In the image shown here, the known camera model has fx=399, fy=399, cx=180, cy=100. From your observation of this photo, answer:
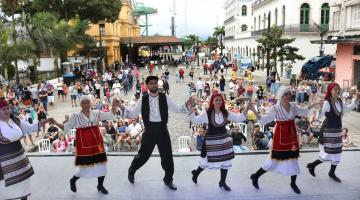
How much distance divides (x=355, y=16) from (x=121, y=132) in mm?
18283

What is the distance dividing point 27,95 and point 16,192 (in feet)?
49.6

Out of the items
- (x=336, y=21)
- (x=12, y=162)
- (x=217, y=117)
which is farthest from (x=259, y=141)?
(x=336, y=21)

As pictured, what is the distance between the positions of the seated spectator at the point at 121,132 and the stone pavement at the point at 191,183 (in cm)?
391

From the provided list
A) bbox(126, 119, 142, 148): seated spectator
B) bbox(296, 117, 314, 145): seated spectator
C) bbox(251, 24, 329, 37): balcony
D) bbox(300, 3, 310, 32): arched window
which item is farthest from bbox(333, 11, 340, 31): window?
bbox(126, 119, 142, 148): seated spectator

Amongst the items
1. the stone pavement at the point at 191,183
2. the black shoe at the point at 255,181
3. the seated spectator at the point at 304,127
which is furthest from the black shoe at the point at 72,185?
the seated spectator at the point at 304,127

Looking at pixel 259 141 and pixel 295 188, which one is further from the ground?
pixel 295 188

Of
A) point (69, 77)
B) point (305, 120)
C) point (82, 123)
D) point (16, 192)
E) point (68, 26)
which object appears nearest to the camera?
point (16, 192)

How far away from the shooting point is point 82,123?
5695 mm

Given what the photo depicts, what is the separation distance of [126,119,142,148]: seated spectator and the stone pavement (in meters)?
3.90

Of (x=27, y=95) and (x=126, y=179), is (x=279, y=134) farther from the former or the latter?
(x=27, y=95)

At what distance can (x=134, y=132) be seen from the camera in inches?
461

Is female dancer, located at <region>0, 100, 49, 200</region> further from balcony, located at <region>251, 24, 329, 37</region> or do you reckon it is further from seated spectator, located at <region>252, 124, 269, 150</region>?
balcony, located at <region>251, 24, 329, 37</region>

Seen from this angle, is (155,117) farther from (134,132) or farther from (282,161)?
(134,132)

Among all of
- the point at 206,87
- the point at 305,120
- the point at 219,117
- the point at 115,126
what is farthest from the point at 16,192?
the point at 206,87
